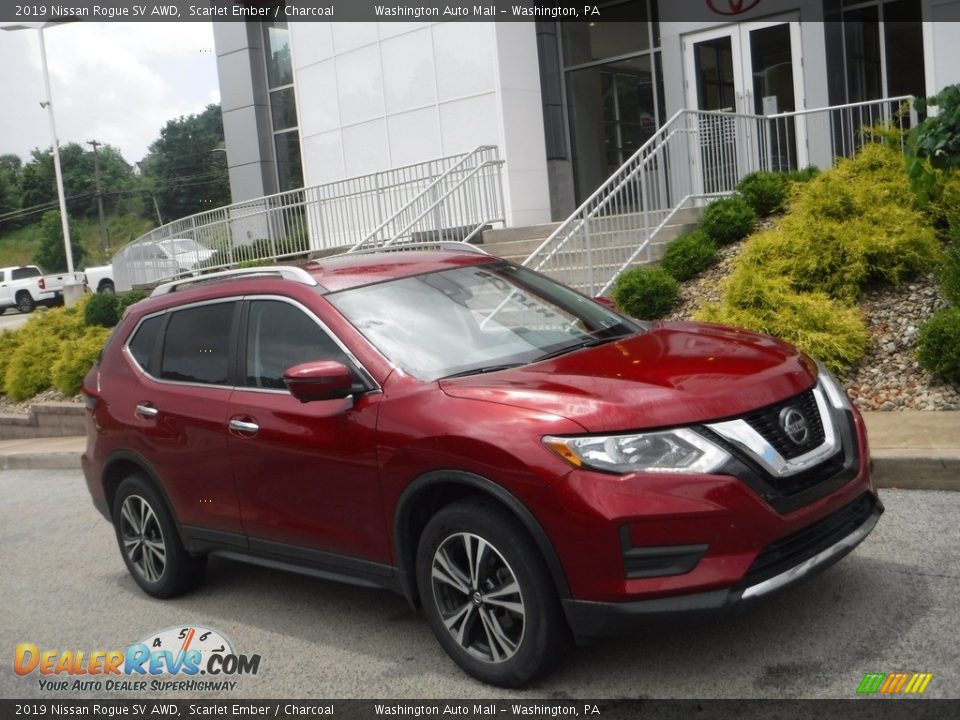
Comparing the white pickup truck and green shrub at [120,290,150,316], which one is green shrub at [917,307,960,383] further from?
the white pickup truck

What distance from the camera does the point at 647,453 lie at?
391 centimetres

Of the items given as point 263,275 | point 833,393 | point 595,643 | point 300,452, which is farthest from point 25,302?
point 833,393

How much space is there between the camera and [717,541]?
12.6 ft

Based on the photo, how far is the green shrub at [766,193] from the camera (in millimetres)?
12328

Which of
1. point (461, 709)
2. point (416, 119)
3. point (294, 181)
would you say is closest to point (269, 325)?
point (461, 709)

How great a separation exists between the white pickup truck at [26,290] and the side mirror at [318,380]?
130ft

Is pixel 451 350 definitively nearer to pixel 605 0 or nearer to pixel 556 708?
pixel 556 708

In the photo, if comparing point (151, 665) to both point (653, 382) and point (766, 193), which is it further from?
point (766, 193)

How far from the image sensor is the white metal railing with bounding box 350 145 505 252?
16.0 m

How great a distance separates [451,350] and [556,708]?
163 cm

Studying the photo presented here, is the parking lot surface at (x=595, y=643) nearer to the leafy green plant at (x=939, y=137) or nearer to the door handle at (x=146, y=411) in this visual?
the door handle at (x=146, y=411)

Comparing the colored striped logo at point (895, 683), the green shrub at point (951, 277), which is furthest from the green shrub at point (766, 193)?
the colored striped logo at point (895, 683)

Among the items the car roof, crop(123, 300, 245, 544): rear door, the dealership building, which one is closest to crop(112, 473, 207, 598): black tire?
crop(123, 300, 245, 544): rear door

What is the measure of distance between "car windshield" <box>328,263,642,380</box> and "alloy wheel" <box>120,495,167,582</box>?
204cm
